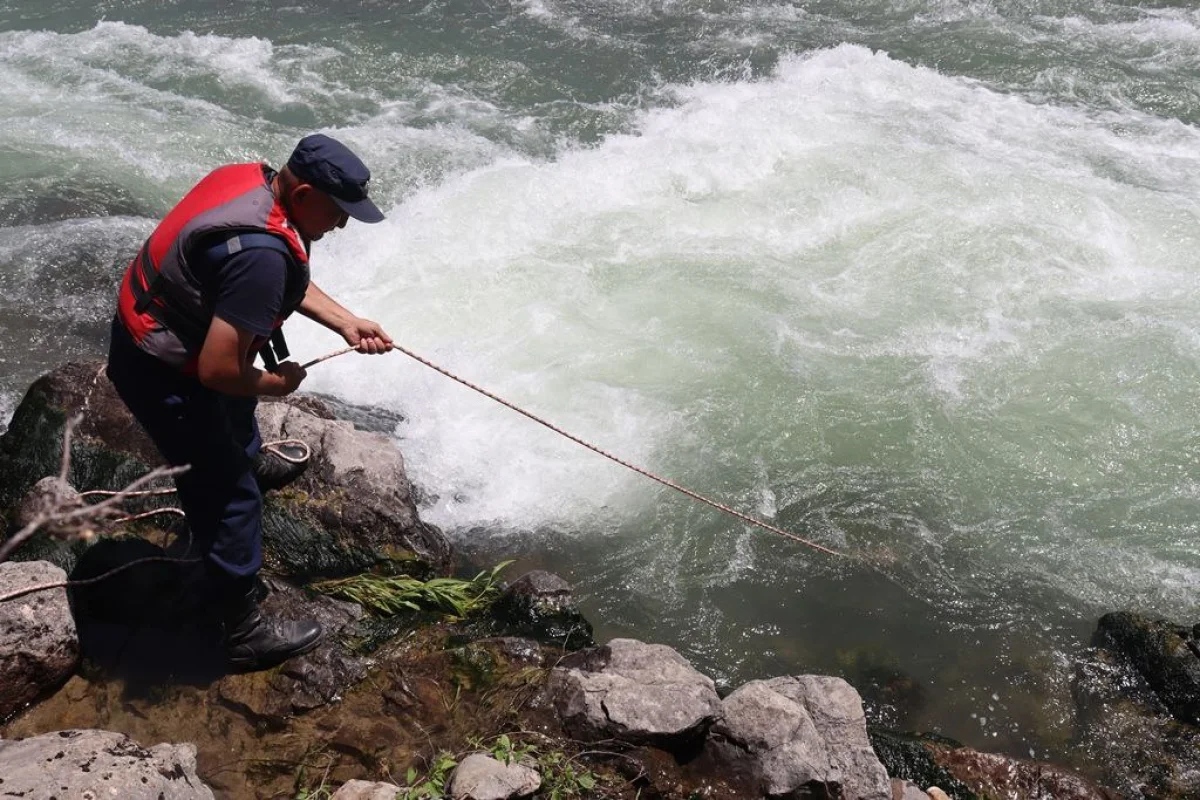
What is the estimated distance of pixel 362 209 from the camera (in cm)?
330

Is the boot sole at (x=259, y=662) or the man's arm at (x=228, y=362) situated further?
the boot sole at (x=259, y=662)

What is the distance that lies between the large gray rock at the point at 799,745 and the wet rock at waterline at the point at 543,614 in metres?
0.84

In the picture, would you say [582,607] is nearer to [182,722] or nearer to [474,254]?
[182,722]

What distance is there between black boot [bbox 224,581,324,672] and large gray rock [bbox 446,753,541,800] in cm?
93

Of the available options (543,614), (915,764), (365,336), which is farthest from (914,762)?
(365,336)

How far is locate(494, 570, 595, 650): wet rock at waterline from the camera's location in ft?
15.8

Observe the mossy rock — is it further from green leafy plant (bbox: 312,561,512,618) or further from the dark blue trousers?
the dark blue trousers

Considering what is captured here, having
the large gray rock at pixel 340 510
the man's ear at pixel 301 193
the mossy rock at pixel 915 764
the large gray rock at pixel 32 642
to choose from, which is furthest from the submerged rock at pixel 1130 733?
the large gray rock at pixel 32 642

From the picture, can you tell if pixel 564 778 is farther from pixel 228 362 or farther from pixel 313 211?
pixel 313 211

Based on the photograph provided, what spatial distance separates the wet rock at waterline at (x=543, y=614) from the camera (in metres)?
4.82

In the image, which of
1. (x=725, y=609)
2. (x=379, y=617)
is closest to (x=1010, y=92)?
(x=725, y=609)

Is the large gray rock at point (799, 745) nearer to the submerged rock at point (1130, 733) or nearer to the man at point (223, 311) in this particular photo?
the submerged rock at point (1130, 733)

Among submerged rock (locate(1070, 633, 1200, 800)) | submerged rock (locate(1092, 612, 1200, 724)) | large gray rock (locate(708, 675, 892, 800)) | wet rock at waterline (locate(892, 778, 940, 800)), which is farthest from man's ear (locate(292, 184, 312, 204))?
submerged rock (locate(1092, 612, 1200, 724))

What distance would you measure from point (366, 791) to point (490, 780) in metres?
0.46
